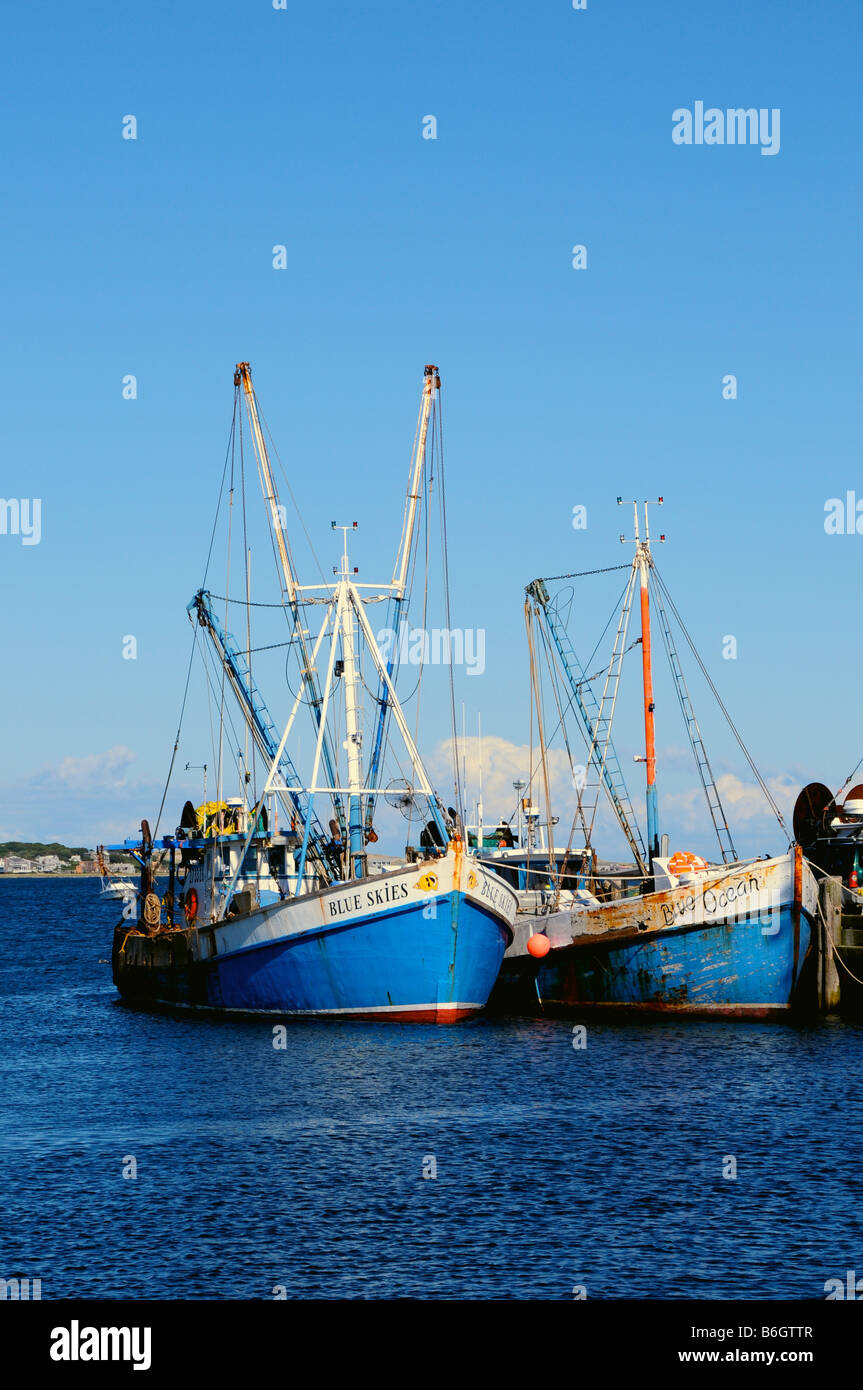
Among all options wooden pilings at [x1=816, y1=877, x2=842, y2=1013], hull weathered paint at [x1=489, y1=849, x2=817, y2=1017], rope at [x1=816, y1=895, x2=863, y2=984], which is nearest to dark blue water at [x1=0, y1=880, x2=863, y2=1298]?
hull weathered paint at [x1=489, y1=849, x2=817, y2=1017]

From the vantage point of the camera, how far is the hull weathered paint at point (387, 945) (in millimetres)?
47406

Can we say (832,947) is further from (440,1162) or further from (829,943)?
(440,1162)

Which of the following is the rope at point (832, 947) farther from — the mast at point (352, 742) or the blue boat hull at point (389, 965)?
the mast at point (352, 742)

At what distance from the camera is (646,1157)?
103 feet

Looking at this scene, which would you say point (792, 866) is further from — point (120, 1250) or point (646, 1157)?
point (120, 1250)

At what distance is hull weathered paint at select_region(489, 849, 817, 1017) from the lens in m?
48.2

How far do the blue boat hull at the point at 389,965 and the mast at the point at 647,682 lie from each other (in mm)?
9728

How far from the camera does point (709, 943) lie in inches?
1921

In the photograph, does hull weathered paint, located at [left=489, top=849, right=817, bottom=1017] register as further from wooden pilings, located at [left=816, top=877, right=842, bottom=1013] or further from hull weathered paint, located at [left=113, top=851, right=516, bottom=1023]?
hull weathered paint, located at [left=113, top=851, right=516, bottom=1023]

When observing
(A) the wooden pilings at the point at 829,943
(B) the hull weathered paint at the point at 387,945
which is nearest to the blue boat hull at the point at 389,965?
(B) the hull weathered paint at the point at 387,945

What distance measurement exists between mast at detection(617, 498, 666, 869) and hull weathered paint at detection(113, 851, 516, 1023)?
30.2 ft
